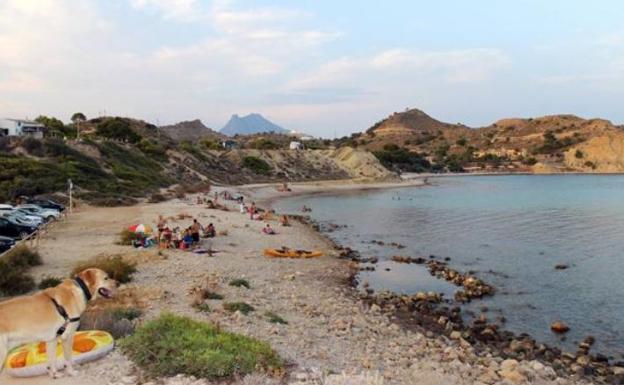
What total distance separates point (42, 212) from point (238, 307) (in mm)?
24680

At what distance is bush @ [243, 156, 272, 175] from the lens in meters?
107

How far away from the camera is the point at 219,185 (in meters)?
86.1

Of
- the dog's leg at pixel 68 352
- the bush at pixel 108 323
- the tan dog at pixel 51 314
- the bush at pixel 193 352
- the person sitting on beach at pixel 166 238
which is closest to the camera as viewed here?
the tan dog at pixel 51 314

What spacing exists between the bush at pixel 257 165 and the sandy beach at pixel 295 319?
7475 centimetres

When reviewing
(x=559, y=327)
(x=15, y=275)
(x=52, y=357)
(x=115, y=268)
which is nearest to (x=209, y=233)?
(x=115, y=268)

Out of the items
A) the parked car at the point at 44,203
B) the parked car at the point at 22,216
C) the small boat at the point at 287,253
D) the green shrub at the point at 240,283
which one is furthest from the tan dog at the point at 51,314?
the parked car at the point at 44,203

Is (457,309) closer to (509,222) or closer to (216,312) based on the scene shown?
(216,312)

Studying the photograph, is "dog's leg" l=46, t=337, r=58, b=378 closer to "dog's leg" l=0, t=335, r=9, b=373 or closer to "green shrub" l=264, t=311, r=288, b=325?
"dog's leg" l=0, t=335, r=9, b=373

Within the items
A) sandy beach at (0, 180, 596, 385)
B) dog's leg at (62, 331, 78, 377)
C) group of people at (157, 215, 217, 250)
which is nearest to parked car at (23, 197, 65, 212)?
sandy beach at (0, 180, 596, 385)

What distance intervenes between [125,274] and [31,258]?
4.61 m

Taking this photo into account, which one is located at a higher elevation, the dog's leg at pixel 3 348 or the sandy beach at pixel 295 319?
the dog's leg at pixel 3 348

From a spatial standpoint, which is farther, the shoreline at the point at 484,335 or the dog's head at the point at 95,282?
the shoreline at the point at 484,335

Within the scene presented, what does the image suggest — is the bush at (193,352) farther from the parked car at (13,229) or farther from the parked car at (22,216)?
the parked car at (22,216)

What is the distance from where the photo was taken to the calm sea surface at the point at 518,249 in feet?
67.4
